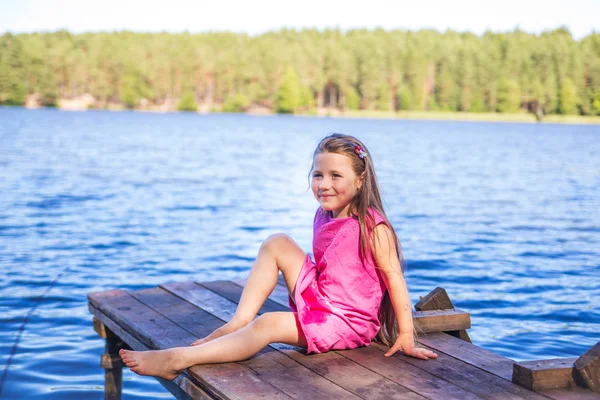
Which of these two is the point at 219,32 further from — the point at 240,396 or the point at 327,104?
the point at 240,396

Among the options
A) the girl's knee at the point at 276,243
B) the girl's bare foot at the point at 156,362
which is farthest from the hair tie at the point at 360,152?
Result: the girl's bare foot at the point at 156,362

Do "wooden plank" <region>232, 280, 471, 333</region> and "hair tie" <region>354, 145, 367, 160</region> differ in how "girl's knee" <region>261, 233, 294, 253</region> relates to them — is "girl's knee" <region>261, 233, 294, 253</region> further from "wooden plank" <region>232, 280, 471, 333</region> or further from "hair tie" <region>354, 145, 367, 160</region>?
"wooden plank" <region>232, 280, 471, 333</region>

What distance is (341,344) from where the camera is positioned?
148 inches

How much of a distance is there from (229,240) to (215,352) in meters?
8.78

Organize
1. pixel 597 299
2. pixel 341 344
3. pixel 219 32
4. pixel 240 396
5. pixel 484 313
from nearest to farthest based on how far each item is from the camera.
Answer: pixel 240 396, pixel 341 344, pixel 484 313, pixel 597 299, pixel 219 32

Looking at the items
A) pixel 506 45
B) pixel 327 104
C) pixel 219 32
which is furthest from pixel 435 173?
pixel 219 32

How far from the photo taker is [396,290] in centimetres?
373

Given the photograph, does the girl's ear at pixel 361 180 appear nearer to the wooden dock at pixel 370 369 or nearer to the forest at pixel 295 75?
the wooden dock at pixel 370 369

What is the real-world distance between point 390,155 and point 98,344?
28.6 meters

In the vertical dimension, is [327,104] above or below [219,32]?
below

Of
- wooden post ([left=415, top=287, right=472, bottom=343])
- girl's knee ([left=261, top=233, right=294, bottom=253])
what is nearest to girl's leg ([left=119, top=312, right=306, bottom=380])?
girl's knee ([left=261, top=233, right=294, bottom=253])

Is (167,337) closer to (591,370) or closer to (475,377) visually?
(475,377)

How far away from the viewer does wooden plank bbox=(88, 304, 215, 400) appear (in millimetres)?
3441

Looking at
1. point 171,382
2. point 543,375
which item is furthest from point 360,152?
point 171,382
